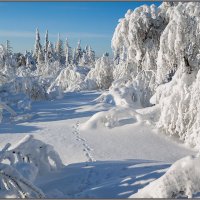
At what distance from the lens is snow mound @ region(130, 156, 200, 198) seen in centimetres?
434

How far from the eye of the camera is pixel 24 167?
245 inches

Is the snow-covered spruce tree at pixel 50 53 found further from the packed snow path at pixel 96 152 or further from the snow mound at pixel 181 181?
the snow mound at pixel 181 181

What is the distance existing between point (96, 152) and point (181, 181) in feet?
19.1

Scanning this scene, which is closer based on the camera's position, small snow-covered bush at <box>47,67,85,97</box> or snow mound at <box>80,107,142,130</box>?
snow mound at <box>80,107,142,130</box>

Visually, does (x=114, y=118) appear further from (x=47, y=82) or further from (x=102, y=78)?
(x=102, y=78)

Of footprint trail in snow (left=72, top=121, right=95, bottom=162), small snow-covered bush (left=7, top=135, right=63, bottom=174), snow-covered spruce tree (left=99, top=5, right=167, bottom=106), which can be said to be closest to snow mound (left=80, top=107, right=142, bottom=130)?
footprint trail in snow (left=72, top=121, right=95, bottom=162)

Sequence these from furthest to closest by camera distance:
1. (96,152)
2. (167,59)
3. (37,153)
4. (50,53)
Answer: (50,53) < (167,59) < (96,152) < (37,153)

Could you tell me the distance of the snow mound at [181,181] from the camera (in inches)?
171

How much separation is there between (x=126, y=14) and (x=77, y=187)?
10.4 metres

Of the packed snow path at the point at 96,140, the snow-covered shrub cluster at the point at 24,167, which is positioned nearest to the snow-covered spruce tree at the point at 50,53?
the packed snow path at the point at 96,140

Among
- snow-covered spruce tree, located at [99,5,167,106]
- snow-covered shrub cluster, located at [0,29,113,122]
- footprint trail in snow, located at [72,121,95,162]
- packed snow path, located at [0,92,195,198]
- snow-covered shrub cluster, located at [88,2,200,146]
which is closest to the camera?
packed snow path, located at [0,92,195,198]

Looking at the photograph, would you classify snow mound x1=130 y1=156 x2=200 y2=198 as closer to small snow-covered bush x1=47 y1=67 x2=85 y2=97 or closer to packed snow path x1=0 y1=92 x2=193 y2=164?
packed snow path x1=0 y1=92 x2=193 y2=164

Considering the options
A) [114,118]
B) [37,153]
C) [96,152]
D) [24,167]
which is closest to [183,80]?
[114,118]

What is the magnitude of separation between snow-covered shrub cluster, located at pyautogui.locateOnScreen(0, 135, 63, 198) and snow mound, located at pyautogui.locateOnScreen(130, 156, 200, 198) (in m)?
1.50
